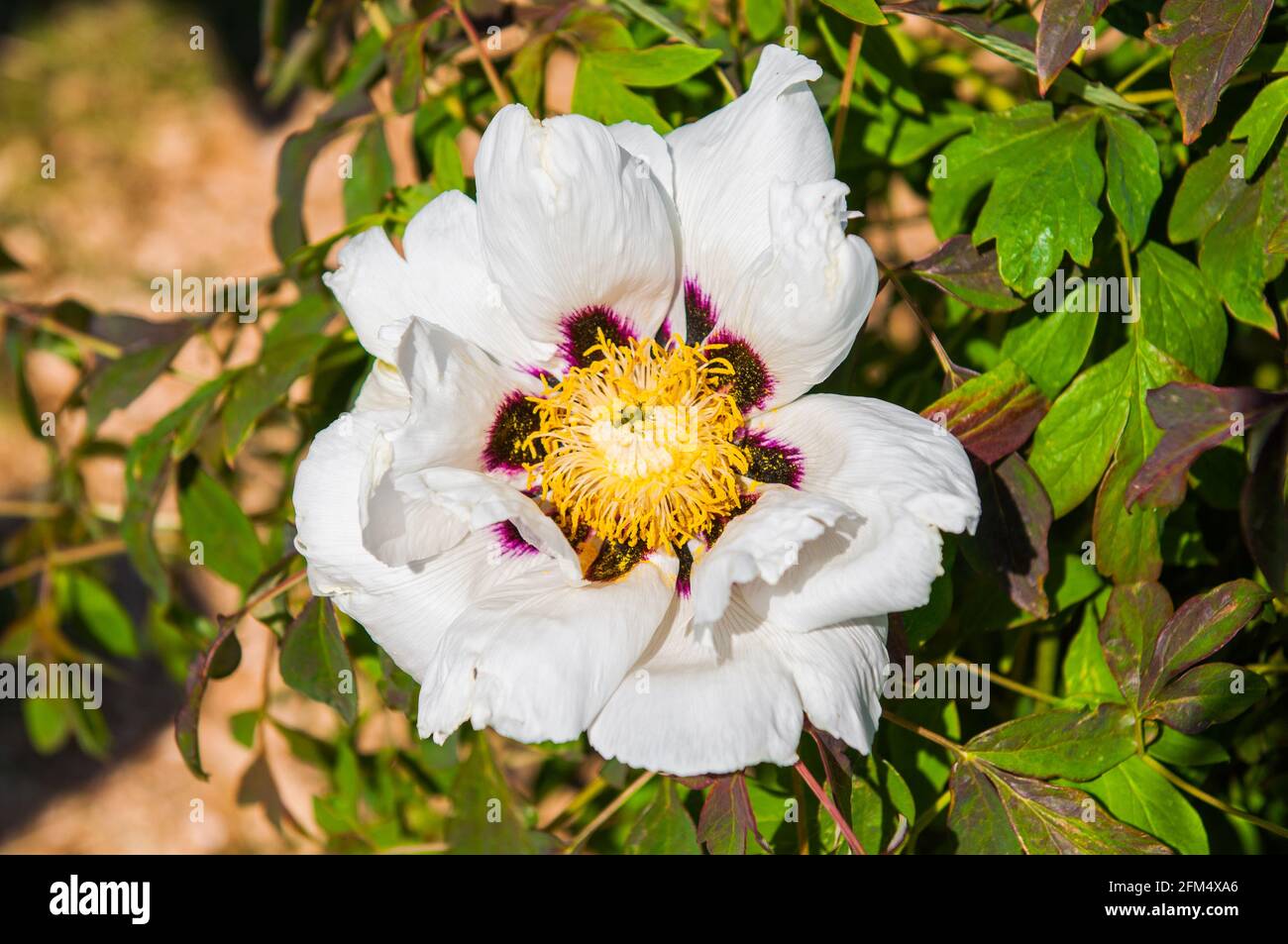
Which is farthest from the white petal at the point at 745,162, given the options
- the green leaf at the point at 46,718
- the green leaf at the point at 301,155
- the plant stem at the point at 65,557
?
the green leaf at the point at 46,718

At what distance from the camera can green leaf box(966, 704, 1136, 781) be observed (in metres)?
1.23

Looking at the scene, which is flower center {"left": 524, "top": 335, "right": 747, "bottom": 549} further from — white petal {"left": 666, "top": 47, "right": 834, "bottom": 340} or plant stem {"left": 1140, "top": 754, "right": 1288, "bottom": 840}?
Answer: plant stem {"left": 1140, "top": 754, "right": 1288, "bottom": 840}

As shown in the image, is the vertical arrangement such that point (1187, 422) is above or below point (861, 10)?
below

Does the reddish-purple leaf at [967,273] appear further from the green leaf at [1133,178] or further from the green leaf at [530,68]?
the green leaf at [530,68]

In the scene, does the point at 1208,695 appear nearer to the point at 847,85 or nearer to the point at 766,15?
the point at 847,85

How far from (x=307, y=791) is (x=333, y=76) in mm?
1831

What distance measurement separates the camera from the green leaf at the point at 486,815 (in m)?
1.52

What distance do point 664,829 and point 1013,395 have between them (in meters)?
0.60

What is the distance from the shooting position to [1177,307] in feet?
3.99

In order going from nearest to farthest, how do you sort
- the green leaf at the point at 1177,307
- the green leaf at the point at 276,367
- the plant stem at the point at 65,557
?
the green leaf at the point at 1177,307, the green leaf at the point at 276,367, the plant stem at the point at 65,557

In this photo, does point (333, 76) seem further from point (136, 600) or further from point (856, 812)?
point (136, 600)

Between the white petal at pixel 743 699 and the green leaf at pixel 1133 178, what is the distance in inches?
18.6

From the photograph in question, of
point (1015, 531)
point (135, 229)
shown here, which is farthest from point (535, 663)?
point (135, 229)

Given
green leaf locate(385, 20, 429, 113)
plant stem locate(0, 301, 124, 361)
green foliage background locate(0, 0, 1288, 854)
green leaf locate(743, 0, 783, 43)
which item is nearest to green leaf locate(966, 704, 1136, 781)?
green foliage background locate(0, 0, 1288, 854)
